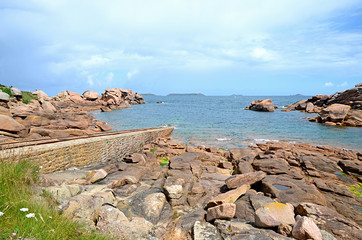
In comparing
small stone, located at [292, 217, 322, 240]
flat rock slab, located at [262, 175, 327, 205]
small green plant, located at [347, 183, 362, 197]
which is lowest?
small green plant, located at [347, 183, 362, 197]

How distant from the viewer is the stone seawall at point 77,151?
7.95 metres

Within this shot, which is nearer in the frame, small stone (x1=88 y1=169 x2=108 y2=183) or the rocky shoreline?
small stone (x1=88 y1=169 x2=108 y2=183)

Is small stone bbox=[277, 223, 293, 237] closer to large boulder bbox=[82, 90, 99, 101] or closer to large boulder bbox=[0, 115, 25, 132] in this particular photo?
large boulder bbox=[0, 115, 25, 132]

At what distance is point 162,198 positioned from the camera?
275 inches

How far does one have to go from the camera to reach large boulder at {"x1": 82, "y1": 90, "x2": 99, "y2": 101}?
64.2m

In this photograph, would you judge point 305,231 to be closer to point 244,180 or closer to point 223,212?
point 223,212

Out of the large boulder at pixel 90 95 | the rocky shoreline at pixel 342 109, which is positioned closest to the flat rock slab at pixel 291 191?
the rocky shoreline at pixel 342 109

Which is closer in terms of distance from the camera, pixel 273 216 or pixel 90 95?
pixel 273 216

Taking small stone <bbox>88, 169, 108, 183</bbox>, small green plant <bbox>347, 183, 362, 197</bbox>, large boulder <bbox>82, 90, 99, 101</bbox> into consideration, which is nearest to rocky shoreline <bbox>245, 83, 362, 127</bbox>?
small green plant <bbox>347, 183, 362, 197</bbox>

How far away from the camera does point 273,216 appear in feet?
17.4

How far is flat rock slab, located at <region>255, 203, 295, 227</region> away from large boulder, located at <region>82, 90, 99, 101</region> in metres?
66.2

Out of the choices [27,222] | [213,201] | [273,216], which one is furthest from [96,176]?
[273,216]

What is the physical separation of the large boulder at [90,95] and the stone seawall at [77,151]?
175ft

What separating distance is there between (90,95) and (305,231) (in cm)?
6814
